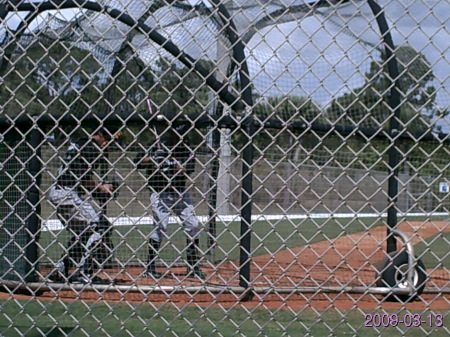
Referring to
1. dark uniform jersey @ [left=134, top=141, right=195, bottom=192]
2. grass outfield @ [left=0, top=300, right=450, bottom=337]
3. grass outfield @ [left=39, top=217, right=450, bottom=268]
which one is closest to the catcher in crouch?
dark uniform jersey @ [left=134, top=141, right=195, bottom=192]

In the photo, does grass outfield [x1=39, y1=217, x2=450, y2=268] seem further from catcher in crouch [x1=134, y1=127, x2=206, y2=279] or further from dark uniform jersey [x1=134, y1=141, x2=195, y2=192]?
dark uniform jersey [x1=134, y1=141, x2=195, y2=192]

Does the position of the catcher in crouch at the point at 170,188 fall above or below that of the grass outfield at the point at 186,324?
above

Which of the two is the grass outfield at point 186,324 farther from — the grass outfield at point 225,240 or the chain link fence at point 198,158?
the grass outfield at point 225,240

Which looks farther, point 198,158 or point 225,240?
point 225,240

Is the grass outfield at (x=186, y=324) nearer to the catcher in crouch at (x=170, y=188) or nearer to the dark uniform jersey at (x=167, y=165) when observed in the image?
the catcher in crouch at (x=170, y=188)

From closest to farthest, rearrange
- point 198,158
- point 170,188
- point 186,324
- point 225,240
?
1. point 186,324
2. point 170,188
3. point 198,158
4. point 225,240

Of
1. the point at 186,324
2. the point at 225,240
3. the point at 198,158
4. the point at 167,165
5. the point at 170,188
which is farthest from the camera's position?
the point at 225,240

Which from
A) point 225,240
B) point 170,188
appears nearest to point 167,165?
point 170,188

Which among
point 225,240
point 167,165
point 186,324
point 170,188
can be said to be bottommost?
point 225,240

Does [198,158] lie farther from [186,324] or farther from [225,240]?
[225,240]

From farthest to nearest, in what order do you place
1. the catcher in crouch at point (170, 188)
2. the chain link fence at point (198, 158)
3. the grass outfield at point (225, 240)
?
the catcher in crouch at point (170, 188)
the chain link fence at point (198, 158)
the grass outfield at point (225, 240)

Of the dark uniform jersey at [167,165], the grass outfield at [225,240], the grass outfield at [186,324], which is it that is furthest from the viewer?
the dark uniform jersey at [167,165]

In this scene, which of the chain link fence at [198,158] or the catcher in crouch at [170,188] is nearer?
the chain link fence at [198,158]

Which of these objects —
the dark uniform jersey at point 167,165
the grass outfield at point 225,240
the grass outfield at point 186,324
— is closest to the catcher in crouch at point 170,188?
the dark uniform jersey at point 167,165
